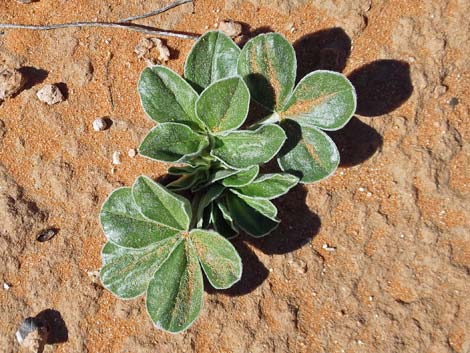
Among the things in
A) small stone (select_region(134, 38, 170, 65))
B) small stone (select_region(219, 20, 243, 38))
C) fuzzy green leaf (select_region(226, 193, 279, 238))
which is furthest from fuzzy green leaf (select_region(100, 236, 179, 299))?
small stone (select_region(219, 20, 243, 38))

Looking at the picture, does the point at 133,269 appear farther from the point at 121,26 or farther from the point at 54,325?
the point at 121,26

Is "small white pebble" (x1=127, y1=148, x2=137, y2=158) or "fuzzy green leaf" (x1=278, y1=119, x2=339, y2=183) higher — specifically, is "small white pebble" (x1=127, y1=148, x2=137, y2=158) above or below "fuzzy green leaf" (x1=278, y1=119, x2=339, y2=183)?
below

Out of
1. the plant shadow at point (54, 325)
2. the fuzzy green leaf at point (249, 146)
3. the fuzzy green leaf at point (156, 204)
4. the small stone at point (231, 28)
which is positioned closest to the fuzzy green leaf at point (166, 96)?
the fuzzy green leaf at point (249, 146)

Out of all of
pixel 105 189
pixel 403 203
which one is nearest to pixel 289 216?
pixel 403 203

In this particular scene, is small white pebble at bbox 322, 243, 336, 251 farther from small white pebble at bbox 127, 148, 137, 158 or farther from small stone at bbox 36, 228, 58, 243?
small stone at bbox 36, 228, 58, 243

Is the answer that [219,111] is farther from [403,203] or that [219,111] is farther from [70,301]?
[70,301]

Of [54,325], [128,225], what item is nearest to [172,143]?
[128,225]
